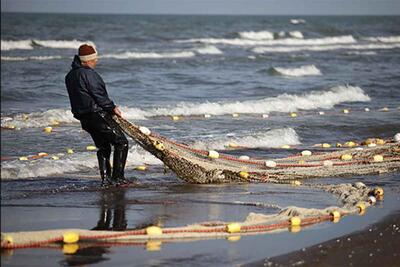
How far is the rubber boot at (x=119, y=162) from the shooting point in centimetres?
946

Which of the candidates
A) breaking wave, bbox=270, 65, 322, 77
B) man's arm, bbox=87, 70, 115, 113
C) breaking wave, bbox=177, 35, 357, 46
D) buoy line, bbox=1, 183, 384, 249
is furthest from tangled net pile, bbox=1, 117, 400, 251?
breaking wave, bbox=177, 35, 357, 46

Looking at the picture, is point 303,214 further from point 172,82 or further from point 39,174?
point 172,82

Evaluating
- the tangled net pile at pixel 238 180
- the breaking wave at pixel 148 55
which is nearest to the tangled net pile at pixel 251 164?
the tangled net pile at pixel 238 180

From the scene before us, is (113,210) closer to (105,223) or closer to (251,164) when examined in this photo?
(105,223)

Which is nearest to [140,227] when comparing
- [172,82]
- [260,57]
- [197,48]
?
[172,82]

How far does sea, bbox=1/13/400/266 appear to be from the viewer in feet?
25.8

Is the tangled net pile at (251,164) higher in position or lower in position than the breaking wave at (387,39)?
lower

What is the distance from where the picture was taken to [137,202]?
28.8 ft

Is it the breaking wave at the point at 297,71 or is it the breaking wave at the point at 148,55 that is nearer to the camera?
the breaking wave at the point at 297,71

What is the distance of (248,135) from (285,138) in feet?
2.25

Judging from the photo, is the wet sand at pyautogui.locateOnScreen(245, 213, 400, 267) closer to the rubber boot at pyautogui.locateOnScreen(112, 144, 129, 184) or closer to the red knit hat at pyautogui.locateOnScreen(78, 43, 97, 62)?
the rubber boot at pyautogui.locateOnScreen(112, 144, 129, 184)

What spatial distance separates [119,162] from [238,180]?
1645mm

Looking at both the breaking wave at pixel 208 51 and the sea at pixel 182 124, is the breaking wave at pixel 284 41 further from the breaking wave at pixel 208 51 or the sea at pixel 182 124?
the sea at pixel 182 124

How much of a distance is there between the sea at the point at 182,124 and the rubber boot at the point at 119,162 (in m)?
0.34
